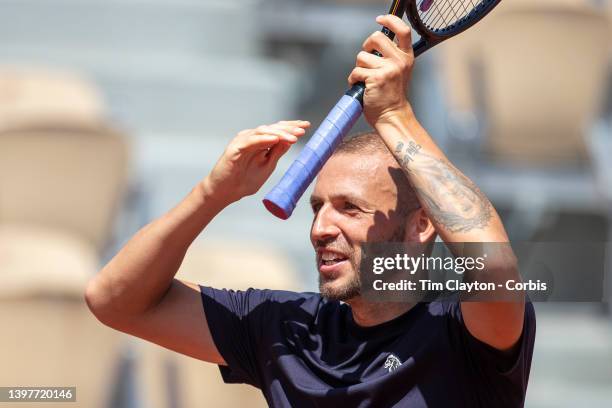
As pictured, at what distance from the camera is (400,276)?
171 cm

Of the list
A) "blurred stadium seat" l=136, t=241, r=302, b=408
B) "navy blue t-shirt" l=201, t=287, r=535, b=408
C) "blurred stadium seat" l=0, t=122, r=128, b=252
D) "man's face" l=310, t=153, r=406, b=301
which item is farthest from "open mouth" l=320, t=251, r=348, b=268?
"blurred stadium seat" l=0, t=122, r=128, b=252

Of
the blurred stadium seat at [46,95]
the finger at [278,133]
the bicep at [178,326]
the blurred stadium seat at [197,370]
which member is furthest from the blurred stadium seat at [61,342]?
the finger at [278,133]

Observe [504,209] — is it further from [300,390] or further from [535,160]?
[300,390]

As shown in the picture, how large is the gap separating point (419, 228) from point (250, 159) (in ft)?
0.94

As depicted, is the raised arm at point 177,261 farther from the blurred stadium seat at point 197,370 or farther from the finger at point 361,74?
Result: the blurred stadium seat at point 197,370

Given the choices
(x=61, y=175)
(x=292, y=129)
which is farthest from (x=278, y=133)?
(x=61, y=175)

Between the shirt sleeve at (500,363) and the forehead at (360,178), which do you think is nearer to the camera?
the shirt sleeve at (500,363)

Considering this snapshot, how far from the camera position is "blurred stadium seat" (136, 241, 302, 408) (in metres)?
3.20

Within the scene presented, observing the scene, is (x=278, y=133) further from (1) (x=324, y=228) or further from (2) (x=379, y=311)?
(2) (x=379, y=311)

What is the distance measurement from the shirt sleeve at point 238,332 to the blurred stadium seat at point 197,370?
4.36 ft

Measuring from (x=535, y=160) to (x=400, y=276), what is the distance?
2.68m

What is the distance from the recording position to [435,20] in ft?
5.94

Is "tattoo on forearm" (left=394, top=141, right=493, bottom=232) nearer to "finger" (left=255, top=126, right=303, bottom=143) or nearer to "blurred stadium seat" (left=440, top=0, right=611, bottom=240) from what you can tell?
"finger" (left=255, top=126, right=303, bottom=143)

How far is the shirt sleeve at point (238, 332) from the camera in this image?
1.81m
